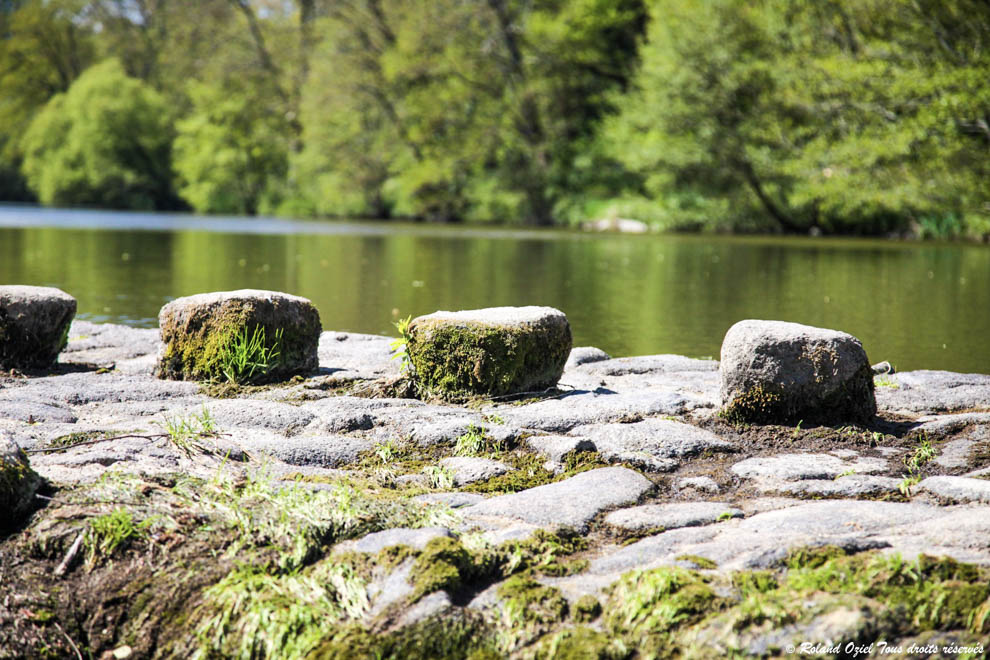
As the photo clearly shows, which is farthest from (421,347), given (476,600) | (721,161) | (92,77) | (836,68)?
(92,77)

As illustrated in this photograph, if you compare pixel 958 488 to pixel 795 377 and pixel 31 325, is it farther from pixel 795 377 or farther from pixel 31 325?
pixel 31 325

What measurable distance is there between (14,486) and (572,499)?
2353mm

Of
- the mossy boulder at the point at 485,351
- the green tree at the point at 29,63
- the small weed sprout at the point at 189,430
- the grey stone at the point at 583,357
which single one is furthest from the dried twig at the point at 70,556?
the green tree at the point at 29,63

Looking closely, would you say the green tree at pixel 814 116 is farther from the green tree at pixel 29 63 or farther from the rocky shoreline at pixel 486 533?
the green tree at pixel 29 63

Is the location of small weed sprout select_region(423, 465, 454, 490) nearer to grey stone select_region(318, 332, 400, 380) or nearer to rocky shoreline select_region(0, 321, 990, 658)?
rocky shoreline select_region(0, 321, 990, 658)

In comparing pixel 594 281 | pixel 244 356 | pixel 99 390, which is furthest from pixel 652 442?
pixel 594 281

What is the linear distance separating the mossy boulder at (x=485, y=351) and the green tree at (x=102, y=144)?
55.8 meters

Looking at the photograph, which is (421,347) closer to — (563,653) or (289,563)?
(289,563)

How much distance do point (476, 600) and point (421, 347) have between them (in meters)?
2.92

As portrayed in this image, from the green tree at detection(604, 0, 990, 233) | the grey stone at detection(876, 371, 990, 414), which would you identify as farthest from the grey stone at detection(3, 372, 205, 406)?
the green tree at detection(604, 0, 990, 233)

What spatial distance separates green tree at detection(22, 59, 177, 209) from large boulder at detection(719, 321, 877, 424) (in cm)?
5714

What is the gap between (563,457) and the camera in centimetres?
507

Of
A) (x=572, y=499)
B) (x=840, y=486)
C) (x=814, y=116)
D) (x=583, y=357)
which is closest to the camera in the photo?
(x=572, y=499)

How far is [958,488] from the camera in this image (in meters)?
4.38
